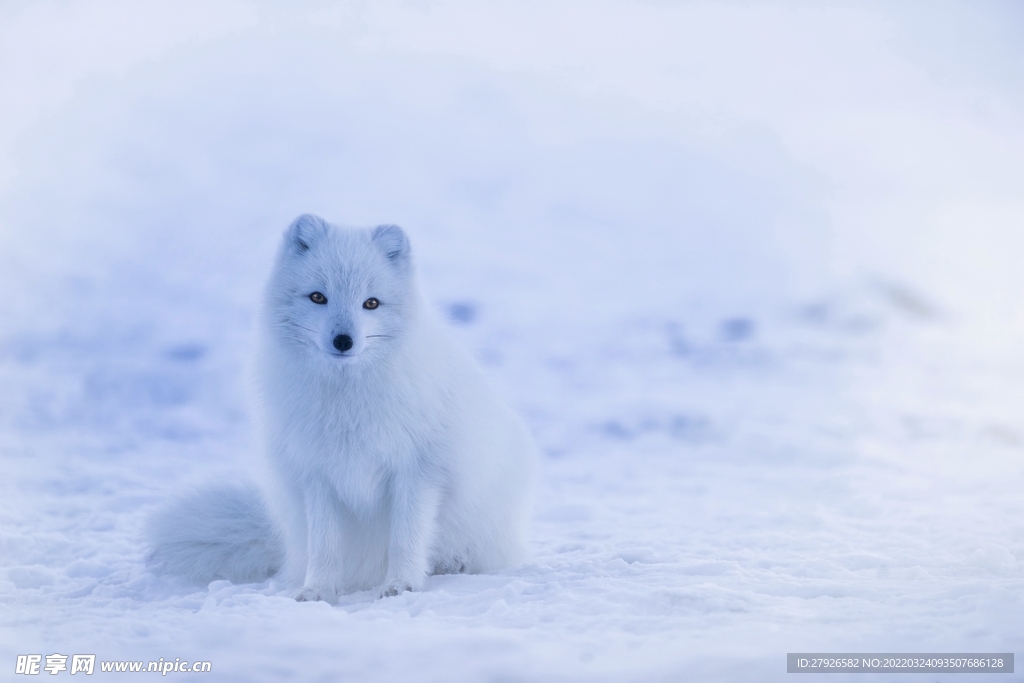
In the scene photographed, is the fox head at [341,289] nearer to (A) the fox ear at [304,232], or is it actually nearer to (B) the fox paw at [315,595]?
(A) the fox ear at [304,232]

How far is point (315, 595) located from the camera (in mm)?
2580

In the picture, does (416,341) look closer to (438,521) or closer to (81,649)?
(438,521)

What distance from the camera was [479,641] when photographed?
85.0 inches

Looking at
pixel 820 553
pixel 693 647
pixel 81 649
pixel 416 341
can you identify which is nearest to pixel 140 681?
pixel 81 649

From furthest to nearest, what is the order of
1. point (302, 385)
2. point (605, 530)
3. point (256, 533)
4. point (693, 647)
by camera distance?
point (605, 530) → point (256, 533) → point (302, 385) → point (693, 647)

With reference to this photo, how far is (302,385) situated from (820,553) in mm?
1904

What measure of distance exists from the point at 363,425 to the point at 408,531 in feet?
1.13

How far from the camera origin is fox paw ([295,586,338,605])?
2561 mm

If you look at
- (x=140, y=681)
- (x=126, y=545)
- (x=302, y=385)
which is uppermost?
(x=302, y=385)

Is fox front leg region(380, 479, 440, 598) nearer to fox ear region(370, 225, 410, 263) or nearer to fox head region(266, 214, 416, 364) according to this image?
fox head region(266, 214, 416, 364)

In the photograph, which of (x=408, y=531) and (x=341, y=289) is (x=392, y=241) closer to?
(x=341, y=289)

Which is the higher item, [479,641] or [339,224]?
[339,224]

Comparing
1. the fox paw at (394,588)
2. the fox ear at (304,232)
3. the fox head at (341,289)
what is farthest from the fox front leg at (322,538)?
the fox ear at (304,232)

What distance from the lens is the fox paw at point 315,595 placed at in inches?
101
